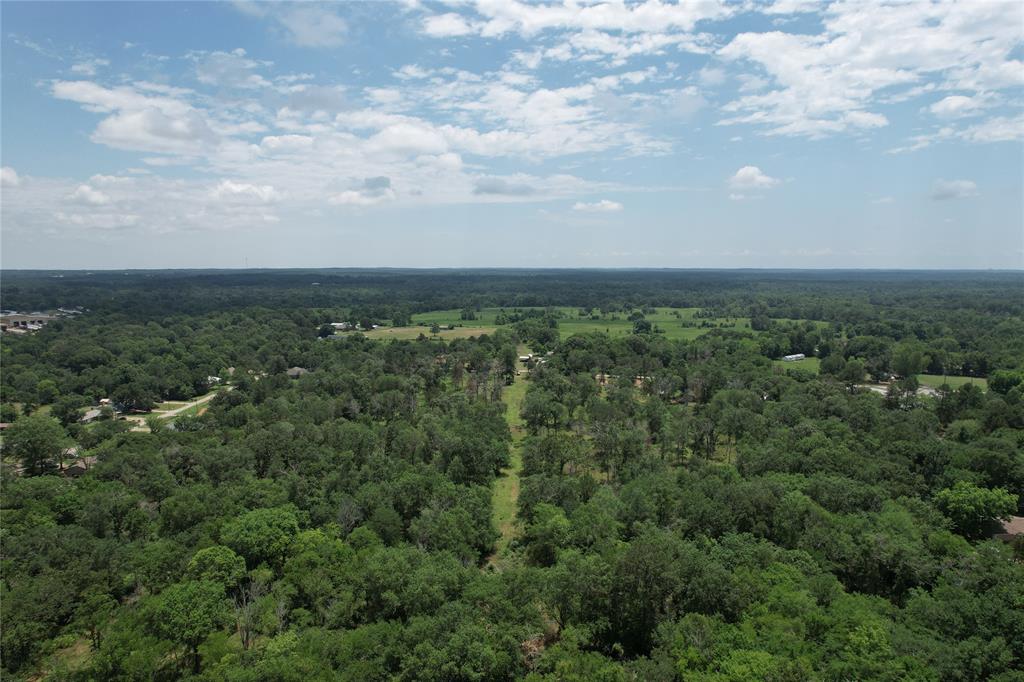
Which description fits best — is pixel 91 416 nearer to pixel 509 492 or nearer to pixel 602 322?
pixel 509 492

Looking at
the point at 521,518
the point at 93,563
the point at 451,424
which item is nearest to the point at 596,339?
the point at 451,424

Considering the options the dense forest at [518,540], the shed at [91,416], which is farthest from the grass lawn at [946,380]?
the shed at [91,416]

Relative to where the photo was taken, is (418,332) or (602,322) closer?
(418,332)

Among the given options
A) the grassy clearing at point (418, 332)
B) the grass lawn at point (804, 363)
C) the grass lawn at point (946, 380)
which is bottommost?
the grass lawn at point (946, 380)

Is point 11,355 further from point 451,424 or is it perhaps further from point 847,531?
point 847,531

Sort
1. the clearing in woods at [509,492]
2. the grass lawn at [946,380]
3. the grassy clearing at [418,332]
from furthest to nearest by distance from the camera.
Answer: the grassy clearing at [418,332]
the grass lawn at [946,380]
the clearing in woods at [509,492]

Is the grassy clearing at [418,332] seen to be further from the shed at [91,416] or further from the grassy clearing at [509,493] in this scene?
the grassy clearing at [509,493]

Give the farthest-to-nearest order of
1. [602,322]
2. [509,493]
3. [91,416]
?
[602,322] → [91,416] → [509,493]

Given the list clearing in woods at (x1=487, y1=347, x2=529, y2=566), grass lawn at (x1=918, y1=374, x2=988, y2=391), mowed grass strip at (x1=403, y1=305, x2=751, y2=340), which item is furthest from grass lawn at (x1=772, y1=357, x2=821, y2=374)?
clearing in woods at (x1=487, y1=347, x2=529, y2=566)

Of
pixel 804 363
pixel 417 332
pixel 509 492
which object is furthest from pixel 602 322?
pixel 509 492

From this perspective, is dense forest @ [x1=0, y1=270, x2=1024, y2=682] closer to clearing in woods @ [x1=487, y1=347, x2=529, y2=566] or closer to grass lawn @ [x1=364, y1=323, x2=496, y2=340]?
clearing in woods @ [x1=487, y1=347, x2=529, y2=566]
